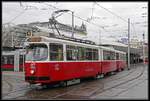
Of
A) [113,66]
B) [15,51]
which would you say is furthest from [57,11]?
[15,51]

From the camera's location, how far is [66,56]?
62.5 feet

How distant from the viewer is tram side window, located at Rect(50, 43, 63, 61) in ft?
58.4

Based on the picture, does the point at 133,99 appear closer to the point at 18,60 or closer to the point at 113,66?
the point at 113,66

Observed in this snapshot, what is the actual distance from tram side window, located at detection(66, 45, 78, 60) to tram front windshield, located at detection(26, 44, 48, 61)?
2007mm

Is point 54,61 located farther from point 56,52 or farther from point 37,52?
point 37,52

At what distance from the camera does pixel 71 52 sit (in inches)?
782

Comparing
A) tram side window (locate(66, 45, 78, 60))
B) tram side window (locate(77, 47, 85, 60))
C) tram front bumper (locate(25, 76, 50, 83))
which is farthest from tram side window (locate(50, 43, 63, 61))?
tram side window (locate(77, 47, 85, 60))

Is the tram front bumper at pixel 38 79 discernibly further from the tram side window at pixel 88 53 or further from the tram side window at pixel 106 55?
the tram side window at pixel 106 55

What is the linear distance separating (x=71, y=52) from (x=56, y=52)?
6.11 ft

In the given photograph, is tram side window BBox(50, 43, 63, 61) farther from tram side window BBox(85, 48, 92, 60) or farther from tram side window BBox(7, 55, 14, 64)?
tram side window BBox(7, 55, 14, 64)

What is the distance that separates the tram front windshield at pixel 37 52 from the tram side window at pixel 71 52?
2007 millimetres

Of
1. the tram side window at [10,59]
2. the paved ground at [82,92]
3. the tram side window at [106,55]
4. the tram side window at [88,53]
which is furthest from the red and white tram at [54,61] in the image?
the tram side window at [10,59]

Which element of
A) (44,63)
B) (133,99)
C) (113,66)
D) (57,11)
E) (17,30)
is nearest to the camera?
(133,99)

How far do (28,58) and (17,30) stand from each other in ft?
128
